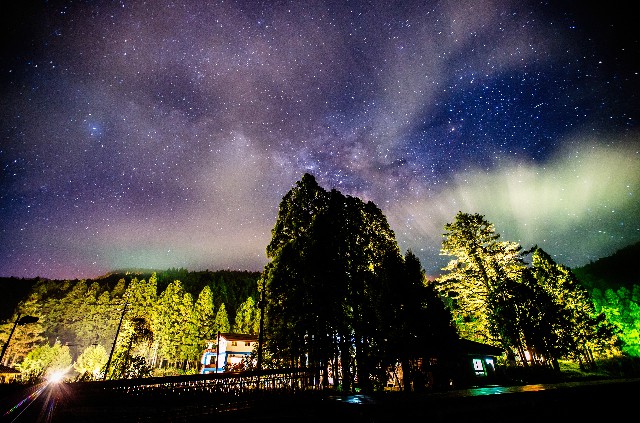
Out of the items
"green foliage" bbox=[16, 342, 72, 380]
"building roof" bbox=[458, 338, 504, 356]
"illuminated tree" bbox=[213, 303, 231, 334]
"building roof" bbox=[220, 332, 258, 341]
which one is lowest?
"green foliage" bbox=[16, 342, 72, 380]

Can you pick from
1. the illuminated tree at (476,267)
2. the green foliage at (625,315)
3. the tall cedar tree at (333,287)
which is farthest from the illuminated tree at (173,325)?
the green foliage at (625,315)

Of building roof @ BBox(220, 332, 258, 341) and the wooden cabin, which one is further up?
building roof @ BBox(220, 332, 258, 341)

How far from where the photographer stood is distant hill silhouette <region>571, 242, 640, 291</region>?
325 feet

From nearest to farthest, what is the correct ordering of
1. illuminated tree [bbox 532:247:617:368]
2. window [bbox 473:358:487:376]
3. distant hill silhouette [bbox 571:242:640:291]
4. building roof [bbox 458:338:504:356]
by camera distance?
building roof [bbox 458:338:504:356]
window [bbox 473:358:487:376]
illuminated tree [bbox 532:247:617:368]
distant hill silhouette [bbox 571:242:640:291]

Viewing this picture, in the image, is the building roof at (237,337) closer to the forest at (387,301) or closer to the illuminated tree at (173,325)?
the illuminated tree at (173,325)

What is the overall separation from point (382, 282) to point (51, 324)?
368 ft

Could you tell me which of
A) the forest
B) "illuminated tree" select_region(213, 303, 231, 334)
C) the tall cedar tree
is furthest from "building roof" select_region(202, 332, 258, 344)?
the tall cedar tree

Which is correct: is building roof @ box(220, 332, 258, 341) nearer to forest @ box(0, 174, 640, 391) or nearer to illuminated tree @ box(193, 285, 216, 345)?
illuminated tree @ box(193, 285, 216, 345)

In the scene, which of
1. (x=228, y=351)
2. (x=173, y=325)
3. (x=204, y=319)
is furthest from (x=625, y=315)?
(x=173, y=325)

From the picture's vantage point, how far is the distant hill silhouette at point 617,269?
98.9m

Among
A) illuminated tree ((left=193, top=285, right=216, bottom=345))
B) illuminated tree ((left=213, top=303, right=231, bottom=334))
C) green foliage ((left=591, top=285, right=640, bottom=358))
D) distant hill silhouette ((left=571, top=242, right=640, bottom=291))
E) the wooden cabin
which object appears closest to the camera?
green foliage ((left=591, top=285, right=640, bottom=358))

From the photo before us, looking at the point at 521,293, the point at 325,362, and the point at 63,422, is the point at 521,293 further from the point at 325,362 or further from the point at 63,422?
the point at 63,422

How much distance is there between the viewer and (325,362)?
16594 mm

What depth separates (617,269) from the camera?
4469 inches
